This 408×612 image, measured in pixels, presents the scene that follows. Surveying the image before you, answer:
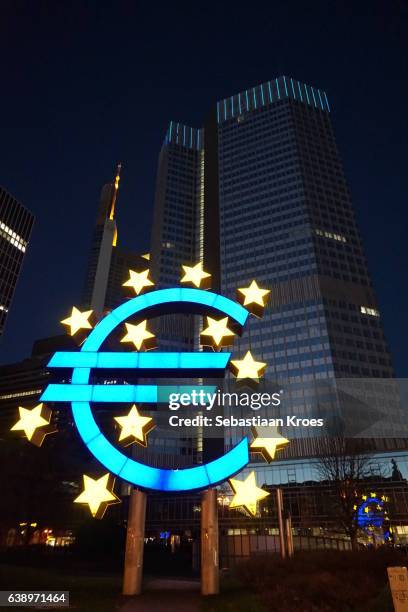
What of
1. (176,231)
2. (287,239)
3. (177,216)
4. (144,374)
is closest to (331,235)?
(287,239)

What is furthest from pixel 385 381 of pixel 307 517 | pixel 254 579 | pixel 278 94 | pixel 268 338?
pixel 278 94

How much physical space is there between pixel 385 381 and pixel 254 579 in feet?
353

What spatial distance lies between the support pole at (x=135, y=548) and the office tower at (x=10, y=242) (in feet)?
425

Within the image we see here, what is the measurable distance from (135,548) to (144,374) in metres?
5.35

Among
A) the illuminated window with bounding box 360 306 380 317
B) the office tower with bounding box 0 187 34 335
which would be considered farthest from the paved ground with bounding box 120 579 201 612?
the office tower with bounding box 0 187 34 335

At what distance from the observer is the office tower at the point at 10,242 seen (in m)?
135

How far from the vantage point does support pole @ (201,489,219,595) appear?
41.8ft

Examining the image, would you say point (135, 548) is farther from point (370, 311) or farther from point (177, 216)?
point (177, 216)

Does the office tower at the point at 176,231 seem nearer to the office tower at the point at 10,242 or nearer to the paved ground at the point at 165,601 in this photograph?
the office tower at the point at 10,242

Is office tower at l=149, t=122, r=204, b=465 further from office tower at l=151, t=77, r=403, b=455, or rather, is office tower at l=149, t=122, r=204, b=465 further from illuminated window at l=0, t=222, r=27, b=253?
illuminated window at l=0, t=222, r=27, b=253

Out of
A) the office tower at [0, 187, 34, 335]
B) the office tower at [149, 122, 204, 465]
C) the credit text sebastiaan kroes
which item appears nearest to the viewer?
the credit text sebastiaan kroes

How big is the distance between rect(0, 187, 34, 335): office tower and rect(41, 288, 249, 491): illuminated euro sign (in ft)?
423

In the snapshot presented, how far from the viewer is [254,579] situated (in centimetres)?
1420

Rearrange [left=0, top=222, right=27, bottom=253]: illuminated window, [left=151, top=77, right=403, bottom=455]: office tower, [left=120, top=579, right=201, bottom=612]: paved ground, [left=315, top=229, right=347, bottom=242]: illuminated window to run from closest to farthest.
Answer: [left=120, top=579, right=201, bottom=612]: paved ground, [left=151, top=77, right=403, bottom=455]: office tower, [left=315, top=229, right=347, bottom=242]: illuminated window, [left=0, top=222, right=27, bottom=253]: illuminated window
